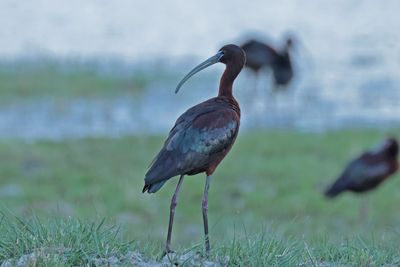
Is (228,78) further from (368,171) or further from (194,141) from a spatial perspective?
(368,171)

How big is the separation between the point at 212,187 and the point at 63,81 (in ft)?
20.3

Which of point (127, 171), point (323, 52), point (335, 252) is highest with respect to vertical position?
point (323, 52)

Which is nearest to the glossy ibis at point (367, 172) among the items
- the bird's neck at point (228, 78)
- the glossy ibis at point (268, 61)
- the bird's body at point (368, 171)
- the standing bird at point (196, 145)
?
the bird's body at point (368, 171)

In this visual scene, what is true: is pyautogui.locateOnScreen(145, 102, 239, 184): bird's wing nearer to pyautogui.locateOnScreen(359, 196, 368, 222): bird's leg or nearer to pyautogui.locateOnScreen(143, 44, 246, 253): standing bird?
pyautogui.locateOnScreen(143, 44, 246, 253): standing bird

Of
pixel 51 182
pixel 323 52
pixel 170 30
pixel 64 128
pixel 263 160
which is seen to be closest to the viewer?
pixel 51 182

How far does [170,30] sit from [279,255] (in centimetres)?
1718

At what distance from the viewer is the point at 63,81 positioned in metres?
17.0

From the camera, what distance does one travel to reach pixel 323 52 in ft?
68.6

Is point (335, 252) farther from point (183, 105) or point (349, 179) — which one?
point (183, 105)

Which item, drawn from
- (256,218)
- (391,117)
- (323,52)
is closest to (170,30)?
(323,52)

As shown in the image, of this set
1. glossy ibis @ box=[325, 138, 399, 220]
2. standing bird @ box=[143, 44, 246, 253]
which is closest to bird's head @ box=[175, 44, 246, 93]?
standing bird @ box=[143, 44, 246, 253]

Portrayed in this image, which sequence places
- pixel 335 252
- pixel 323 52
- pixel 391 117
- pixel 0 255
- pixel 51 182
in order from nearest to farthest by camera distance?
pixel 0 255, pixel 335 252, pixel 51 182, pixel 391 117, pixel 323 52

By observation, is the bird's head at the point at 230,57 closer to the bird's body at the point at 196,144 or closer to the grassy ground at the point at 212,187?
the bird's body at the point at 196,144

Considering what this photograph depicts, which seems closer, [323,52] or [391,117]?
[391,117]
